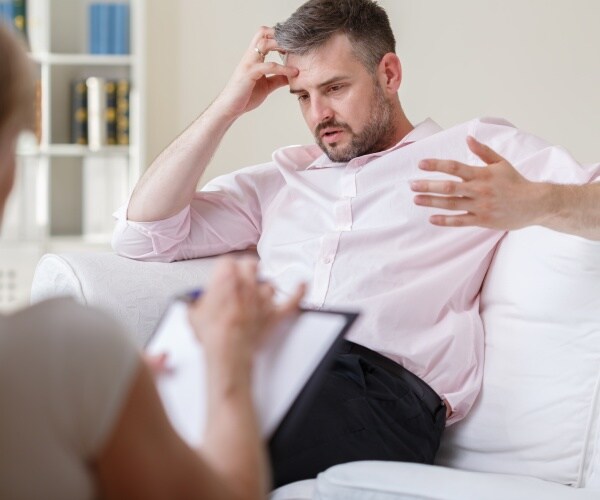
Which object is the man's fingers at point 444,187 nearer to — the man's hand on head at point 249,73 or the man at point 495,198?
the man at point 495,198

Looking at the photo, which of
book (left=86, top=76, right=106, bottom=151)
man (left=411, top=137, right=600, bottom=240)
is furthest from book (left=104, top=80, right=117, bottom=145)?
man (left=411, top=137, right=600, bottom=240)

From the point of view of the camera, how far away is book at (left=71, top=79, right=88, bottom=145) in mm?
3926

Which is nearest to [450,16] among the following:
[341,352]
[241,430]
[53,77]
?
[53,77]

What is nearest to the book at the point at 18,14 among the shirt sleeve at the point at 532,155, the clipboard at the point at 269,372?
the shirt sleeve at the point at 532,155

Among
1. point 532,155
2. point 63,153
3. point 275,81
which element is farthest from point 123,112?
point 532,155

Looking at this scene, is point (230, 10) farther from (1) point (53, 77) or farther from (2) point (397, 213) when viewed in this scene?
(2) point (397, 213)

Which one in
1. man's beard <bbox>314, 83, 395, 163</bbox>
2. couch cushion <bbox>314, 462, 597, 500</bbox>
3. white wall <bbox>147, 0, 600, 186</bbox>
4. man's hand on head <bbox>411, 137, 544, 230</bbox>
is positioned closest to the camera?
couch cushion <bbox>314, 462, 597, 500</bbox>

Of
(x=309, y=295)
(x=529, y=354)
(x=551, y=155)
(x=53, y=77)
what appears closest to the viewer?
(x=529, y=354)

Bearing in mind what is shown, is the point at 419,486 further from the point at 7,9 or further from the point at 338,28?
the point at 7,9

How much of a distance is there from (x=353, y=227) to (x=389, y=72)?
1.32ft

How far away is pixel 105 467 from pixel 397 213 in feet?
4.32

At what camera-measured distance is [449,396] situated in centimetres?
175

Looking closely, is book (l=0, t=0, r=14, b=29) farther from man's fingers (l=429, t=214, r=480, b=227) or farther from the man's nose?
man's fingers (l=429, t=214, r=480, b=227)

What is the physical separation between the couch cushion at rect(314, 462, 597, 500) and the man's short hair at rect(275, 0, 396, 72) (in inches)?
41.3
